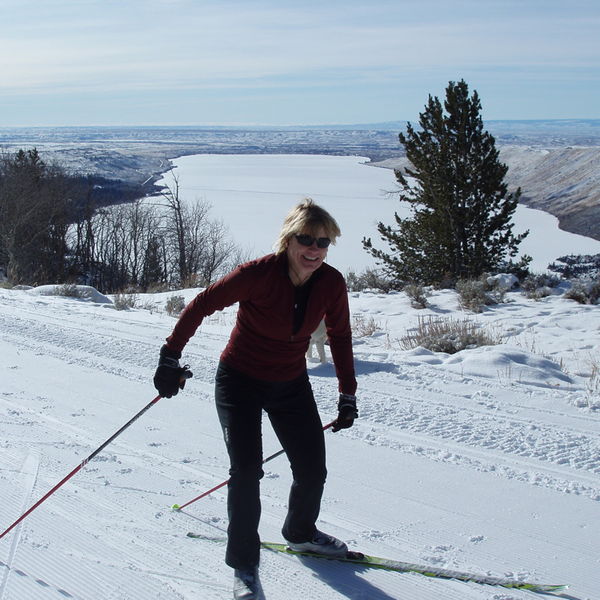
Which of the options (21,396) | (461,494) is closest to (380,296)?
(21,396)

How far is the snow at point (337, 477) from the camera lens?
3410 mm

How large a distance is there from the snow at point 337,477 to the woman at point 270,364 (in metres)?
0.38

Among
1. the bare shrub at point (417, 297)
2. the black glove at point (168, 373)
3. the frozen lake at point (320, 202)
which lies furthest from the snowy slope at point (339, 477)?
the bare shrub at point (417, 297)

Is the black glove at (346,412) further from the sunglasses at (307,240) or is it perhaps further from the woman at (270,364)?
the sunglasses at (307,240)

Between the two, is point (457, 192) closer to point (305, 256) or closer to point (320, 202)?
point (305, 256)

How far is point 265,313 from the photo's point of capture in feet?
10.6

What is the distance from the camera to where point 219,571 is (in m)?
3.44

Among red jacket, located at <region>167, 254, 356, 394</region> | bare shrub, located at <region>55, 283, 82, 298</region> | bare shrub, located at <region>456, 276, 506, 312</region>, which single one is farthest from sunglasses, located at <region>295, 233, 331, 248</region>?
bare shrub, located at <region>55, 283, 82, 298</region>

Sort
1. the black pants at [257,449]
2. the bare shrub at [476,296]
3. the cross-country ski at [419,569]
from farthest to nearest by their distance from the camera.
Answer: the bare shrub at [476,296] < the cross-country ski at [419,569] < the black pants at [257,449]

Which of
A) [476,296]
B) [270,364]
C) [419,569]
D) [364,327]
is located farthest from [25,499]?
[476,296]

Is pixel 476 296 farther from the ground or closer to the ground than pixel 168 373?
closer to the ground

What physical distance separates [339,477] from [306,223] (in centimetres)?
215

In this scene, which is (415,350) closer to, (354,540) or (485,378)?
(485,378)

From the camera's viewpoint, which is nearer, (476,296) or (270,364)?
(270,364)
